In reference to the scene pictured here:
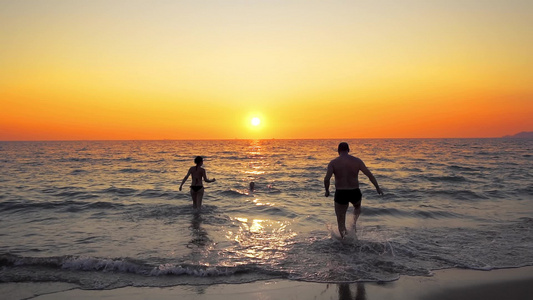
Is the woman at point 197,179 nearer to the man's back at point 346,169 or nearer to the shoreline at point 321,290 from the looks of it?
the man's back at point 346,169

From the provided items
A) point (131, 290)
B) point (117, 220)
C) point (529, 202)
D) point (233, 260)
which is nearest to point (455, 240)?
point (233, 260)

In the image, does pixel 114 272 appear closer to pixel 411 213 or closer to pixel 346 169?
pixel 346 169

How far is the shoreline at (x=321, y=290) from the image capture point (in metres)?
4.88

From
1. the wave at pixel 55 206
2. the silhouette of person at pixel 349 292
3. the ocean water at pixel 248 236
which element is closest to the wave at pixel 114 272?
the ocean water at pixel 248 236

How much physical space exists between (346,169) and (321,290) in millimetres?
3076

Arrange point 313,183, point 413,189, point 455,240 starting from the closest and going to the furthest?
point 455,240 < point 413,189 < point 313,183

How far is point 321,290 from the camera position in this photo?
16.6 ft

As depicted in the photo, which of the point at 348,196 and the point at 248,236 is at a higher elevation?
the point at 348,196

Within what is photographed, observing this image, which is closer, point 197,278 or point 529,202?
point 197,278

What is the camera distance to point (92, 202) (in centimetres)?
1391

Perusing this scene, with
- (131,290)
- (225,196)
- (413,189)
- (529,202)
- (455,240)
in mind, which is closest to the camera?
(131,290)

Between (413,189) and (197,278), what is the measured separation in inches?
581

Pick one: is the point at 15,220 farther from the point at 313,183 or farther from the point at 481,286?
the point at 313,183

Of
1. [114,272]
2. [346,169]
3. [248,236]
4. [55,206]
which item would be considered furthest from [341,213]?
[55,206]
